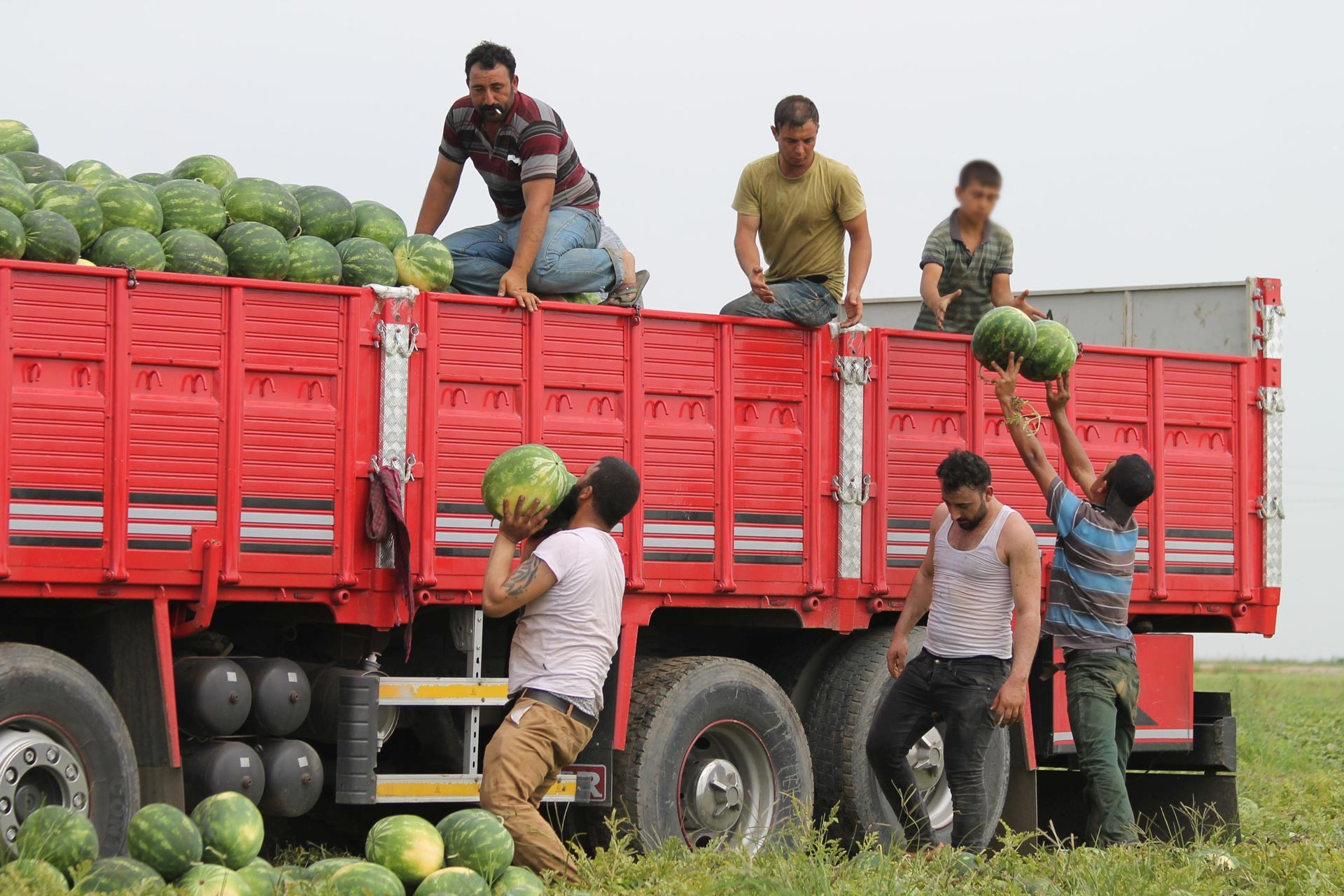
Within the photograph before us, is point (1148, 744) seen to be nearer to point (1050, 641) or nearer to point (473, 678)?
point (1050, 641)

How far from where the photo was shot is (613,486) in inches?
283

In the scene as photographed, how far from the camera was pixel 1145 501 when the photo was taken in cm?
1057

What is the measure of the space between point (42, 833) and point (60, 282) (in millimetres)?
2306

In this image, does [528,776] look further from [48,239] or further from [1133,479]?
[1133,479]

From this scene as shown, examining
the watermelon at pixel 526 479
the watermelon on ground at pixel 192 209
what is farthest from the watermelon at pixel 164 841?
the watermelon on ground at pixel 192 209

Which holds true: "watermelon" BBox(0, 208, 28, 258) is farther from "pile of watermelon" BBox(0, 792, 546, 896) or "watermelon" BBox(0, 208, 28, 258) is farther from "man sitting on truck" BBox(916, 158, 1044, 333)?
"man sitting on truck" BBox(916, 158, 1044, 333)

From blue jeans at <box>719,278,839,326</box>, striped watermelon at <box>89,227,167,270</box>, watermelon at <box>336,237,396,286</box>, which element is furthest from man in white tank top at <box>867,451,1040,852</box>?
striped watermelon at <box>89,227,167,270</box>

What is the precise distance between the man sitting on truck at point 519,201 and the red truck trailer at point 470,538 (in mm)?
398

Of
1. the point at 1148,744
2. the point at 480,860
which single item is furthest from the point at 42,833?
the point at 1148,744

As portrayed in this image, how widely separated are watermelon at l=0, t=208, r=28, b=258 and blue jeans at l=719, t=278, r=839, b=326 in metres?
3.60

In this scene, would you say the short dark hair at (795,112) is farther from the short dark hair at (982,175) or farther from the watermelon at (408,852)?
the watermelon at (408,852)

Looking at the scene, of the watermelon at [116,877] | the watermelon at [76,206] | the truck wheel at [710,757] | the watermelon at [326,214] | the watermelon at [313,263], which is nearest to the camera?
the watermelon at [116,877]

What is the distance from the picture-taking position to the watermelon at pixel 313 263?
8.22m

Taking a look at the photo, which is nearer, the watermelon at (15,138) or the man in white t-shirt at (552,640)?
the man in white t-shirt at (552,640)
